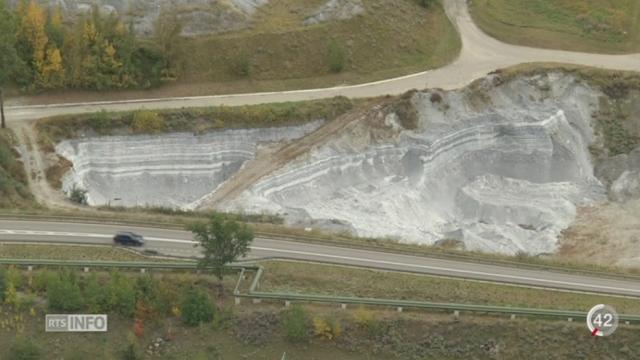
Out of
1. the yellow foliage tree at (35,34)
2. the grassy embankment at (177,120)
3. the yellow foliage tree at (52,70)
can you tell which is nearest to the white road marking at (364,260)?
the grassy embankment at (177,120)

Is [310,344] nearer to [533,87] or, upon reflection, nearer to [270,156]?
[270,156]

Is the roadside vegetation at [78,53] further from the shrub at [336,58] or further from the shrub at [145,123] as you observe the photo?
the shrub at [336,58]

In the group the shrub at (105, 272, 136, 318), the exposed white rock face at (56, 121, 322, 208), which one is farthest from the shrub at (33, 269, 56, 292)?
the exposed white rock face at (56, 121, 322, 208)

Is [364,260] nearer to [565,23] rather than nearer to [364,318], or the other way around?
[364,318]

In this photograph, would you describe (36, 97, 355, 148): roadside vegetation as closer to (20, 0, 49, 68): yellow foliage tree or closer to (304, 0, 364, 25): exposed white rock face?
(20, 0, 49, 68): yellow foliage tree

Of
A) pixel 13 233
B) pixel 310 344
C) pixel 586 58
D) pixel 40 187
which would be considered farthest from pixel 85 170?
pixel 586 58

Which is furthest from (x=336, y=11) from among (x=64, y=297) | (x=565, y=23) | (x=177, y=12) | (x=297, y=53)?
(x=64, y=297)
